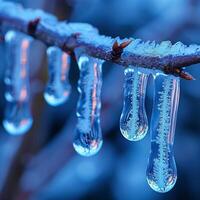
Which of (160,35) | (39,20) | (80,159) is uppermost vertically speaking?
(160,35)

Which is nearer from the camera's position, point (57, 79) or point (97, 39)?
point (97, 39)

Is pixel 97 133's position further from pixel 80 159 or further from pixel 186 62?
pixel 80 159

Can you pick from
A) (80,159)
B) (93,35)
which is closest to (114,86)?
(93,35)

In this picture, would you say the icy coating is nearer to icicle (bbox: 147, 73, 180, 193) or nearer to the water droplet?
icicle (bbox: 147, 73, 180, 193)

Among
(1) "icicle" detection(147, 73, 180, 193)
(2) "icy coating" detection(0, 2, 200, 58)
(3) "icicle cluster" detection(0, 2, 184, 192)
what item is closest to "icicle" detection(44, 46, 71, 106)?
(3) "icicle cluster" detection(0, 2, 184, 192)

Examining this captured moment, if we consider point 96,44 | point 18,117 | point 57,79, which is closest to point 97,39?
point 96,44

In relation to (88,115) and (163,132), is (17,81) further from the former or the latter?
(163,132)
